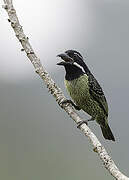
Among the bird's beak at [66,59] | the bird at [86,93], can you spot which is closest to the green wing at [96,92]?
the bird at [86,93]

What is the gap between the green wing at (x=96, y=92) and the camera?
27.2ft

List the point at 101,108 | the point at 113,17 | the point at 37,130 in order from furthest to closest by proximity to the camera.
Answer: the point at 113,17, the point at 37,130, the point at 101,108

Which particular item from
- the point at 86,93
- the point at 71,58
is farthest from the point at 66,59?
the point at 86,93

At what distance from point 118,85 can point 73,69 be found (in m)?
30.9

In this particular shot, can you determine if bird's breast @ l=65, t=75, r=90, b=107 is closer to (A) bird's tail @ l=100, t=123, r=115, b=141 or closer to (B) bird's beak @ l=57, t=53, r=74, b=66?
(A) bird's tail @ l=100, t=123, r=115, b=141

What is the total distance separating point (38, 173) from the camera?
63.9 feet

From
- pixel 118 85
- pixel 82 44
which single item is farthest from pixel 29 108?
pixel 82 44

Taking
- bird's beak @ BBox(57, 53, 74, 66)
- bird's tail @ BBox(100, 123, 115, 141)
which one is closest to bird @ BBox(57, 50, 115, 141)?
bird's tail @ BBox(100, 123, 115, 141)

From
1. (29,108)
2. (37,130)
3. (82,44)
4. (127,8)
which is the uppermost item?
(127,8)

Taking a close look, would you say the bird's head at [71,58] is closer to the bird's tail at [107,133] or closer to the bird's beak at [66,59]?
the bird's beak at [66,59]

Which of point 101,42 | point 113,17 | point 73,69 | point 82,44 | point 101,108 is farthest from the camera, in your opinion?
point 113,17

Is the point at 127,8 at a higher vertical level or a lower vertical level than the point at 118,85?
higher

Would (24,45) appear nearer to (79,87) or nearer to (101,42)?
(79,87)

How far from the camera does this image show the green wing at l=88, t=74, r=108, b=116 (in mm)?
8297
